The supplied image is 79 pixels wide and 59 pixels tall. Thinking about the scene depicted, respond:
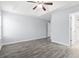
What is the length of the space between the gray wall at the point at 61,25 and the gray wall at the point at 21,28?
189cm

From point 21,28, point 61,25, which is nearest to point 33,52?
point 61,25

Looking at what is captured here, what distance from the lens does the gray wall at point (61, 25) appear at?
18.4 ft

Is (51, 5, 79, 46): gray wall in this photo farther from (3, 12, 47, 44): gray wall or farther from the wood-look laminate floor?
(3, 12, 47, 44): gray wall

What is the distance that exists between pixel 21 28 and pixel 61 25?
2.90m

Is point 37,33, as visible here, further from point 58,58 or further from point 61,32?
point 58,58

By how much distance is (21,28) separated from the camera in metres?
6.93

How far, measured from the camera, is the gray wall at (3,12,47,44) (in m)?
6.04

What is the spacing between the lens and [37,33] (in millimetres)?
8195

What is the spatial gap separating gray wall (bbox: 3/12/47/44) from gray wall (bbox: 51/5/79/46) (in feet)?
6.19

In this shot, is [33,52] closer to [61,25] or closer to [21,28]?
[61,25]

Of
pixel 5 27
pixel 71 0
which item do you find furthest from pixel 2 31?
pixel 71 0

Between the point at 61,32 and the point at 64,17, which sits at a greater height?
the point at 64,17

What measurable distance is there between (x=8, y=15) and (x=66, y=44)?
→ 410cm

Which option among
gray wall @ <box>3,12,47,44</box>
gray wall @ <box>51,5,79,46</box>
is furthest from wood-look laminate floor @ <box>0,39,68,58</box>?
gray wall @ <box>3,12,47,44</box>
